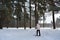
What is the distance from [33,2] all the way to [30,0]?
72 centimetres

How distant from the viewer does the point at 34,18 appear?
26.8 metres

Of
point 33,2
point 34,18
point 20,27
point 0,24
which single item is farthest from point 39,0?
point 0,24

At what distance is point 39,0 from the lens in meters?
26.1

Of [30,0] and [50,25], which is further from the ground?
[30,0]

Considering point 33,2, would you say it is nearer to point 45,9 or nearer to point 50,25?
point 45,9

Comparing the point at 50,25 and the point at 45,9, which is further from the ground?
the point at 45,9

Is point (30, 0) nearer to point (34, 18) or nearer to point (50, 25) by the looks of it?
point (34, 18)

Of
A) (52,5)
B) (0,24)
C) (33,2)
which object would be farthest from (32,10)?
(0,24)

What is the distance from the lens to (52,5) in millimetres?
26250

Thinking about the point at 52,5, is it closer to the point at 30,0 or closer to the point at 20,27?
the point at 30,0

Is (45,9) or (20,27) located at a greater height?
(45,9)

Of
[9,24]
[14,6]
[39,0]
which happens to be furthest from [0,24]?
[39,0]

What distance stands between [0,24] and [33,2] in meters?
5.98

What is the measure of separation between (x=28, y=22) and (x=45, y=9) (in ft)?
10.7
